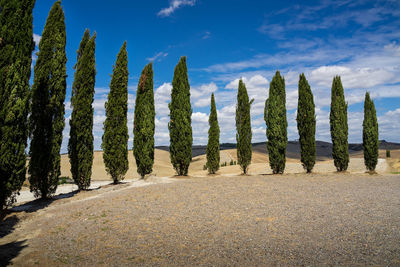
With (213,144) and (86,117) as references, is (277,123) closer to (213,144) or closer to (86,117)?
(213,144)

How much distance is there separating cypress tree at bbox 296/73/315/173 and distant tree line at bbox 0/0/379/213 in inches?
2.8

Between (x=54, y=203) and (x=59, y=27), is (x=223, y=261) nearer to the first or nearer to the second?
(x=54, y=203)

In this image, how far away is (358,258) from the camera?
4.89 meters

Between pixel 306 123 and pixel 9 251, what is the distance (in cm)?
1787

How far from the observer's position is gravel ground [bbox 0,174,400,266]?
526 centimetres

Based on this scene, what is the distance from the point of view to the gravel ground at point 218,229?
526 cm

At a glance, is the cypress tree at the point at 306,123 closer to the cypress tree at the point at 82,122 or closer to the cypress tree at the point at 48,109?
the cypress tree at the point at 82,122

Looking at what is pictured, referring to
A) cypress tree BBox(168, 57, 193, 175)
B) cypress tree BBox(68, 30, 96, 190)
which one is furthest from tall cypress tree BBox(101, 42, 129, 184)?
cypress tree BBox(168, 57, 193, 175)

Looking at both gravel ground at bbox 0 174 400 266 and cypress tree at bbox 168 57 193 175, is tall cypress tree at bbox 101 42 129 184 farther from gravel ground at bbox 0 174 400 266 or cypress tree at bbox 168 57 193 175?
gravel ground at bbox 0 174 400 266

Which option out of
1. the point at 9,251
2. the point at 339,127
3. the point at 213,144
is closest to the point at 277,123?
the point at 339,127

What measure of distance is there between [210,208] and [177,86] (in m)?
11.9

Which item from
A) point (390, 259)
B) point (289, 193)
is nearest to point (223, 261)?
point (390, 259)

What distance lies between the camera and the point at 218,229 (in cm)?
688

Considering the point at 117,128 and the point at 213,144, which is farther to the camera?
the point at 213,144
